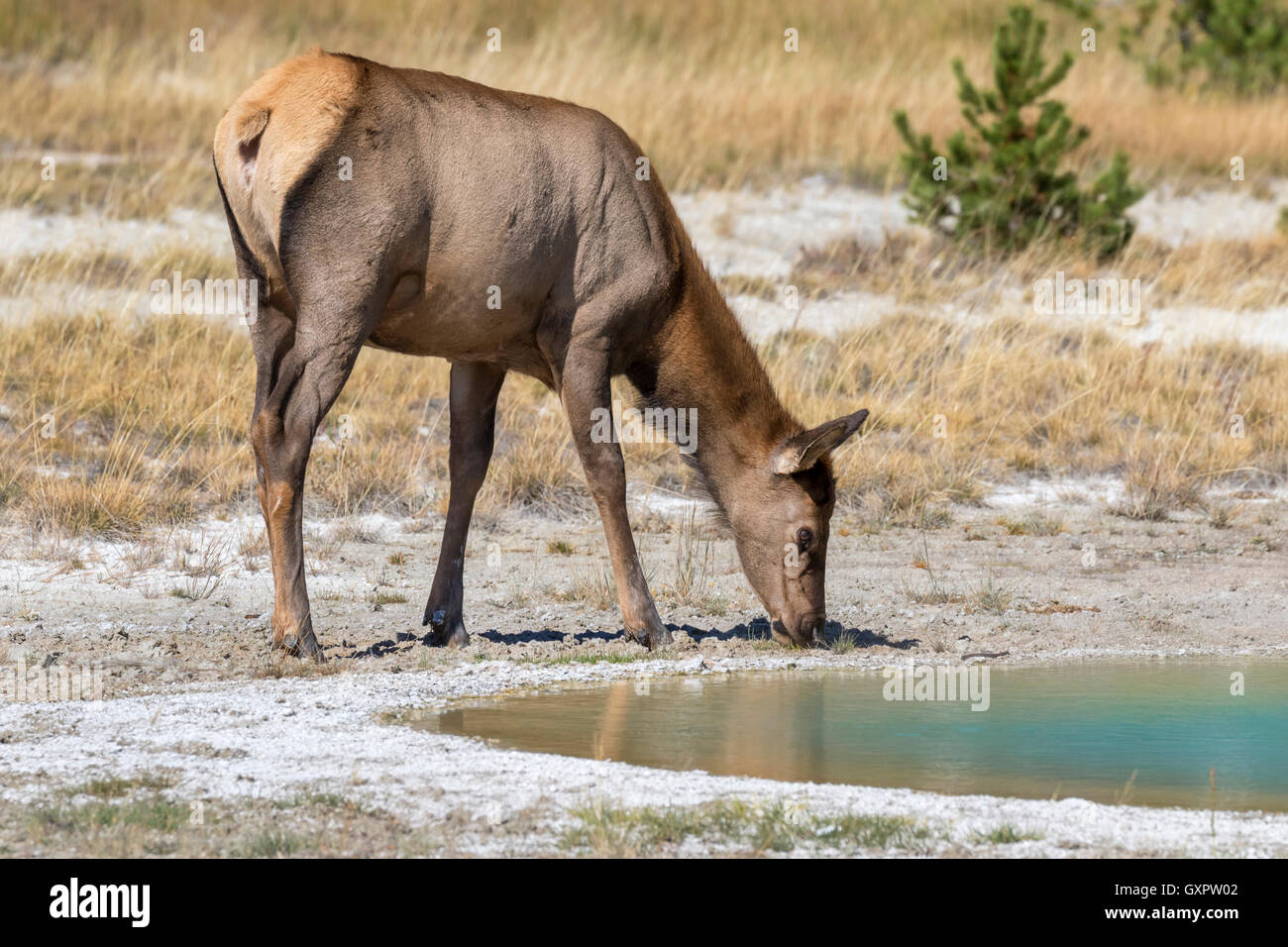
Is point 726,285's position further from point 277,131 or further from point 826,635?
point 277,131

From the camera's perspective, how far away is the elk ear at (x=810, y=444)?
799cm

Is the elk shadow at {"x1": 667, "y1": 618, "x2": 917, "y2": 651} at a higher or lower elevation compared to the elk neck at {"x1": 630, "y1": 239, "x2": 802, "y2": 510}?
lower

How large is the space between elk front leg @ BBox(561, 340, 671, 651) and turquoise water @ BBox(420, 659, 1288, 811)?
60 cm

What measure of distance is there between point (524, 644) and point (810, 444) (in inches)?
65.0

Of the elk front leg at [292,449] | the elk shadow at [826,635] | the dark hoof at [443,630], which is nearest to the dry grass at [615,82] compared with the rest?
the dark hoof at [443,630]

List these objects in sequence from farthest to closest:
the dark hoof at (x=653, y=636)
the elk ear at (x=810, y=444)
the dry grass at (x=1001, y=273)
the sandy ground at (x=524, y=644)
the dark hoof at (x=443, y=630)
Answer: the dry grass at (x=1001, y=273) < the dark hoof at (x=443, y=630) < the dark hoof at (x=653, y=636) < the elk ear at (x=810, y=444) < the sandy ground at (x=524, y=644)

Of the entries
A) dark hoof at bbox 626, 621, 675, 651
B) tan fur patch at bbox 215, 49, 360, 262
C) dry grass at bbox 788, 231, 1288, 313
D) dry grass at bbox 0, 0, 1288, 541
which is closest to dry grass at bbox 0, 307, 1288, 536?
dry grass at bbox 0, 0, 1288, 541

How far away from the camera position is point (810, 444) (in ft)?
26.7

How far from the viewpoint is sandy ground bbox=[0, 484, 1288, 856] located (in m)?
5.47

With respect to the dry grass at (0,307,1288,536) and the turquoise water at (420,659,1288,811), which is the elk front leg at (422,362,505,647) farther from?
the dry grass at (0,307,1288,536)

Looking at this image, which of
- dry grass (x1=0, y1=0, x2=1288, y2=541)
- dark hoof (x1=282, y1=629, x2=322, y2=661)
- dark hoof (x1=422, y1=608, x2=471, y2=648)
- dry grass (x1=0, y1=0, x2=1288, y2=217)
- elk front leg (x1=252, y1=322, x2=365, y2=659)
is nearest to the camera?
elk front leg (x1=252, y1=322, x2=365, y2=659)

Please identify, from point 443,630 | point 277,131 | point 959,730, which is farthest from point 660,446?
point 959,730

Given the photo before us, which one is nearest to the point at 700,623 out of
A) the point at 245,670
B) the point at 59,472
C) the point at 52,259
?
the point at 245,670

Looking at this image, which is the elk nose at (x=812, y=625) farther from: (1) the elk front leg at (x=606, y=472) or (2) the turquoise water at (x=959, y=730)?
(1) the elk front leg at (x=606, y=472)
